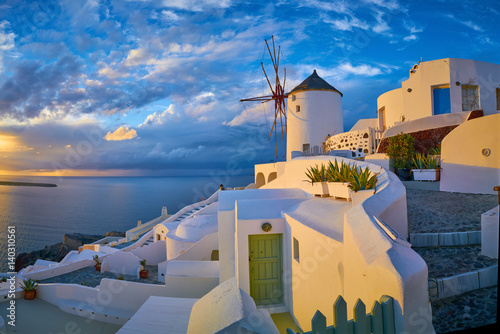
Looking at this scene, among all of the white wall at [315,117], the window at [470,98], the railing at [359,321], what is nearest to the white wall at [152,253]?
the white wall at [315,117]

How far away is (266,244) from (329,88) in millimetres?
15502

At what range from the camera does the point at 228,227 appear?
6391 mm

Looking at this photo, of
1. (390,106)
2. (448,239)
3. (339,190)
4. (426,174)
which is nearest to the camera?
(448,239)

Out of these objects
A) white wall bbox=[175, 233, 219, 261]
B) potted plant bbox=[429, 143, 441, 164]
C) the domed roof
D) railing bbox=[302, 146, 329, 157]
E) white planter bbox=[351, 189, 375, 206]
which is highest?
the domed roof

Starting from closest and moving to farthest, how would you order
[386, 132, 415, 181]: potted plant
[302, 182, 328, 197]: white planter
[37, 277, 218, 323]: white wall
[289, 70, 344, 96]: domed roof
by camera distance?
[302, 182, 328, 197]: white planter
[37, 277, 218, 323]: white wall
[386, 132, 415, 181]: potted plant
[289, 70, 344, 96]: domed roof

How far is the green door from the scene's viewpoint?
580 centimetres

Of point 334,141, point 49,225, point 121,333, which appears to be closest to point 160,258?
point 121,333

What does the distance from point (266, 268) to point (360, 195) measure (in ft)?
7.83

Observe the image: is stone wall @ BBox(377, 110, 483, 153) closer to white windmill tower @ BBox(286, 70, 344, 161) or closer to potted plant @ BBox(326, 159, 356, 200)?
potted plant @ BBox(326, 159, 356, 200)

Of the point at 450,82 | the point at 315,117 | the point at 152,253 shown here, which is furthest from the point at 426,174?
the point at 152,253

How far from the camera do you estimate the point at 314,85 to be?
1902 centimetres

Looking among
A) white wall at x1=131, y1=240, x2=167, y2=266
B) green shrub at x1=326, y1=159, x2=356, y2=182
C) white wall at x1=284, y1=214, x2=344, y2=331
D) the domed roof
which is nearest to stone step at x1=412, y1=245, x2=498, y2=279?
white wall at x1=284, y1=214, x2=344, y2=331

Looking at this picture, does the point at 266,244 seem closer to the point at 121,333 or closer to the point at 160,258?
the point at 121,333

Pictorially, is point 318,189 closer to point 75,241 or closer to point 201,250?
point 201,250
